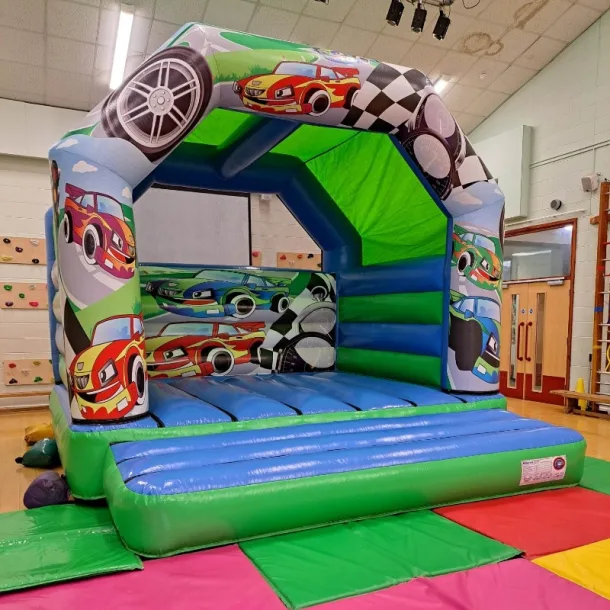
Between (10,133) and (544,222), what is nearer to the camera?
→ (10,133)

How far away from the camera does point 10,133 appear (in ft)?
16.0

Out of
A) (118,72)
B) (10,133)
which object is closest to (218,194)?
(118,72)

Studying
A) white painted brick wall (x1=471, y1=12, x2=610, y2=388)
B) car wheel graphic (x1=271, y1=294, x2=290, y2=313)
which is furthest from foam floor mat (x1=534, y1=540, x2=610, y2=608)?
white painted brick wall (x1=471, y1=12, x2=610, y2=388)

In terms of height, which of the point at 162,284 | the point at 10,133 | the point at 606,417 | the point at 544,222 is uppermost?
the point at 10,133

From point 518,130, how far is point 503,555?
16.6 feet

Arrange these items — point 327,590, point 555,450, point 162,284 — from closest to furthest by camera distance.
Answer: point 327,590
point 555,450
point 162,284

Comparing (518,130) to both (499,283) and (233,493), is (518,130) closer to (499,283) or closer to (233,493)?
(499,283)

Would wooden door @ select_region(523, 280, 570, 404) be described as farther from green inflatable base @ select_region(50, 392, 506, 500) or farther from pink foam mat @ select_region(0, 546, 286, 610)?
pink foam mat @ select_region(0, 546, 286, 610)

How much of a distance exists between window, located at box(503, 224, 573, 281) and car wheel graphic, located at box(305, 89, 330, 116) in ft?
12.8

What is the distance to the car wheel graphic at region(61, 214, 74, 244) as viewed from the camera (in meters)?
1.96

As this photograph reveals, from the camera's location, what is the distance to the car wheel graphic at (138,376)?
6.68ft

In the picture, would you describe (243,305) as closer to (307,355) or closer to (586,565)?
(307,355)

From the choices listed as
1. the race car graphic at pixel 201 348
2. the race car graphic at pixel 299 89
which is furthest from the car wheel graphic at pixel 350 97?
the race car graphic at pixel 201 348

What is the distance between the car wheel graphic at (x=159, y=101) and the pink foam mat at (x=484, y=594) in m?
1.72
